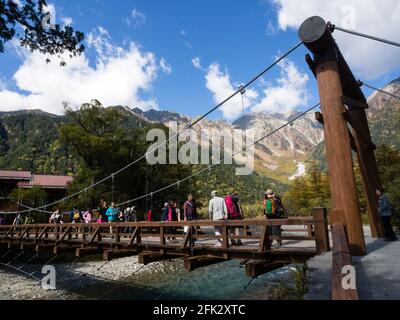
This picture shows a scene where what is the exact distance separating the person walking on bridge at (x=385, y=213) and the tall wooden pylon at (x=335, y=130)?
2.70 m

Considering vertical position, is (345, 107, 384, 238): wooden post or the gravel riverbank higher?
(345, 107, 384, 238): wooden post

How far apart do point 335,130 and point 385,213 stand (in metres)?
3.24

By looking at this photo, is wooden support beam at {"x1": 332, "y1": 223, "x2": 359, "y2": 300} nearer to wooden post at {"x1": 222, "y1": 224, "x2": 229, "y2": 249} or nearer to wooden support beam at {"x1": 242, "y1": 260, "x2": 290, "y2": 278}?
wooden support beam at {"x1": 242, "y1": 260, "x2": 290, "y2": 278}

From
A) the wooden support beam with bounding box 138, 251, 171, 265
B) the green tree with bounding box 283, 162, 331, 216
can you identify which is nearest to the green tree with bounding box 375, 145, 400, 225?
the green tree with bounding box 283, 162, 331, 216

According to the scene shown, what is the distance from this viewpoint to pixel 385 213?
7250mm

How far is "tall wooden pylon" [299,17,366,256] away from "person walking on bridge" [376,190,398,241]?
270cm

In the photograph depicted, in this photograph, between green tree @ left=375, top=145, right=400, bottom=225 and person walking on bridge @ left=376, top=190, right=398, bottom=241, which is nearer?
person walking on bridge @ left=376, top=190, right=398, bottom=241

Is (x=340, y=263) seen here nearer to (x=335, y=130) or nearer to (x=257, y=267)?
(x=335, y=130)

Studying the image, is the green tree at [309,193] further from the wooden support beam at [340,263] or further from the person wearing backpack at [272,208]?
the wooden support beam at [340,263]

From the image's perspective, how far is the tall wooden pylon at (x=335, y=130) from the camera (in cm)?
494

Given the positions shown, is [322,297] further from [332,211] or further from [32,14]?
[32,14]

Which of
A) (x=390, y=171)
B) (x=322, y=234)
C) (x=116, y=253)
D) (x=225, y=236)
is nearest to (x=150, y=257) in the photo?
(x=116, y=253)

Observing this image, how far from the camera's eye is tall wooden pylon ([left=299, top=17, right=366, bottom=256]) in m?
4.94
